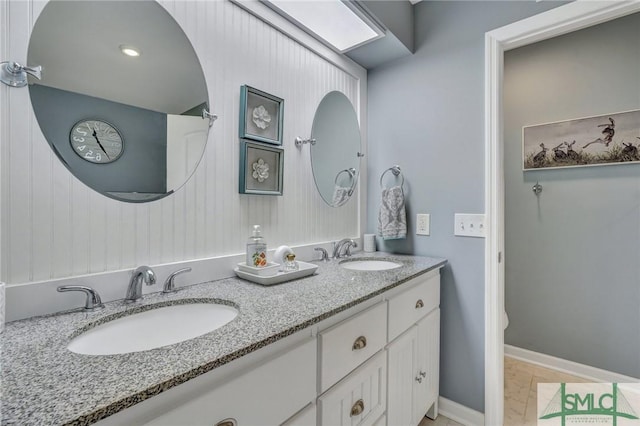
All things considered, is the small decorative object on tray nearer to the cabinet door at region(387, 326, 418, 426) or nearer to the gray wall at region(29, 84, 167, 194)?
the gray wall at region(29, 84, 167, 194)

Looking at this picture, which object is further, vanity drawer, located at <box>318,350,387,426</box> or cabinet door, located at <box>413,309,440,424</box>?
cabinet door, located at <box>413,309,440,424</box>

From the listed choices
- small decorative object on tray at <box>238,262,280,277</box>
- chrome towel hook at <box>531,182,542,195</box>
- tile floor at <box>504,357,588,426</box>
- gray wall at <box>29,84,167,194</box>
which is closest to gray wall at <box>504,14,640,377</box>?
chrome towel hook at <box>531,182,542,195</box>

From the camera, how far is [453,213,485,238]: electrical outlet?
1.56m

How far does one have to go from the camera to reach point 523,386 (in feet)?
6.33

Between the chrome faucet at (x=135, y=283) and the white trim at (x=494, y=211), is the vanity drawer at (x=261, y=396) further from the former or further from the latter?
the white trim at (x=494, y=211)

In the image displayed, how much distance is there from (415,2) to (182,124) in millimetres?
1651

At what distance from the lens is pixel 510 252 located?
2326 mm

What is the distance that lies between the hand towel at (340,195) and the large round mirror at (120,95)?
0.87m

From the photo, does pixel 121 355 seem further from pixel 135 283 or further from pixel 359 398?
pixel 359 398

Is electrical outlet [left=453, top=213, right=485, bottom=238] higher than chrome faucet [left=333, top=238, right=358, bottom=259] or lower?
higher

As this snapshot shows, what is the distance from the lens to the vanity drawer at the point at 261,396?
1.79ft

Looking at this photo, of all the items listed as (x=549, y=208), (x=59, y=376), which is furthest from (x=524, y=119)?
(x=59, y=376)

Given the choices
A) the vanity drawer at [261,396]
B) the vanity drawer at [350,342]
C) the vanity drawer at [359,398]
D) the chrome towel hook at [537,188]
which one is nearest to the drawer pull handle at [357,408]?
the vanity drawer at [359,398]

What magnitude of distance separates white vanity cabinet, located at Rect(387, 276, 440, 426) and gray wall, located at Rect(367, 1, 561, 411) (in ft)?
0.44
